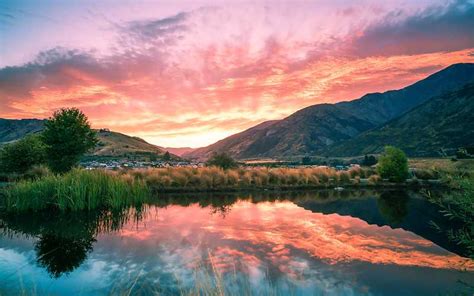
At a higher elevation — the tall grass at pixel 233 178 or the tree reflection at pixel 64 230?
the tall grass at pixel 233 178

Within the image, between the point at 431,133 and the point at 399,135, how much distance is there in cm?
1920

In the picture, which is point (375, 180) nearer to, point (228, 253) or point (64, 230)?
point (228, 253)

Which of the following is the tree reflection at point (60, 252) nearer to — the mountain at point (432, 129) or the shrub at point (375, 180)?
the shrub at point (375, 180)

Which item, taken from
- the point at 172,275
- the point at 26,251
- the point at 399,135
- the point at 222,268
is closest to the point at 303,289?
the point at 222,268

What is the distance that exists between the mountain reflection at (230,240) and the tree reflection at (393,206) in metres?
0.28

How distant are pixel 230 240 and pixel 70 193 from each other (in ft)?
31.5

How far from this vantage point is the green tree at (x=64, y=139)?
26016 millimetres

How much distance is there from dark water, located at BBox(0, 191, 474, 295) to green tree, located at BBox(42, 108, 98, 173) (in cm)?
1144

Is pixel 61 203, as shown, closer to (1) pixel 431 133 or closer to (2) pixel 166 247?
(2) pixel 166 247

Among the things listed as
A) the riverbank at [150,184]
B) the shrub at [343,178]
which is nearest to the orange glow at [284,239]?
the riverbank at [150,184]

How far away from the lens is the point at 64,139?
26.1 m

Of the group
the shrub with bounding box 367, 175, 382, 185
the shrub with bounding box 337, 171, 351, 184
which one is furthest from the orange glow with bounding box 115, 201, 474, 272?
the shrub with bounding box 367, 175, 382, 185

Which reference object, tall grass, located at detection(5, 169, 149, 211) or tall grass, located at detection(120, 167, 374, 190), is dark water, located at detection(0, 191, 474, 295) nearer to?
tall grass, located at detection(5, 169, 149, 211)

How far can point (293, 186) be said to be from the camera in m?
30.3
